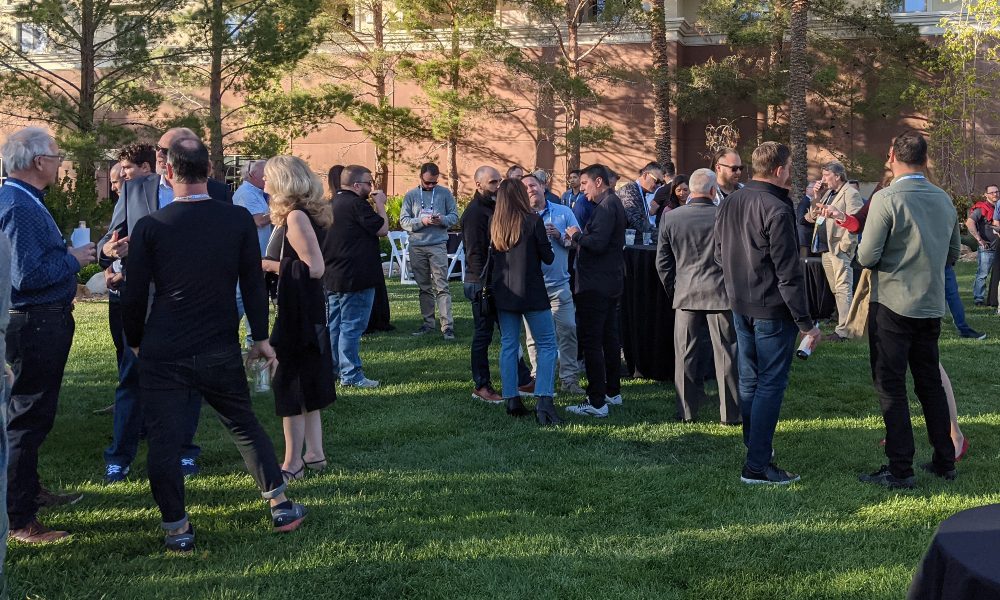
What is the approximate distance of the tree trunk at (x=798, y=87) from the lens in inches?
771

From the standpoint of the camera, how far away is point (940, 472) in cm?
549

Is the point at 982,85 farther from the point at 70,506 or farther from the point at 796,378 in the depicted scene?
the point at 70,506

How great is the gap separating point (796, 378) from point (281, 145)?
49.0ft

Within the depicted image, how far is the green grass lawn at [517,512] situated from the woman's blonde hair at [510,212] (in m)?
1.34

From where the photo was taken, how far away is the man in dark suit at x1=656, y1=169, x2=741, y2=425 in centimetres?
665

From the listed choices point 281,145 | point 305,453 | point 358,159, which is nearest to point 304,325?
point 305,453

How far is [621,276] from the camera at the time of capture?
7156mm

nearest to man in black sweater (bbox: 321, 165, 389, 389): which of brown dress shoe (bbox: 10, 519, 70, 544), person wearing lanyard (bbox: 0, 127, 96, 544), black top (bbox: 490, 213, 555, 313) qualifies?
black top (bbox: 490, 213, 555, 313)

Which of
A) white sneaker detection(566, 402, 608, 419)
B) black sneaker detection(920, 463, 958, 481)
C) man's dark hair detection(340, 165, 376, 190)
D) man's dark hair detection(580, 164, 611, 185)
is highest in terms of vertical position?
man's dark hair detection(340, 165, 376, 190)

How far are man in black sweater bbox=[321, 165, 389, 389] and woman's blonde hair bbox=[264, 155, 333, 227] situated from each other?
8.45 feet

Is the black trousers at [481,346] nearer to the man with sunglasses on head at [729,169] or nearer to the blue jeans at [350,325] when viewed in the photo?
the blue jeans at [350,325]

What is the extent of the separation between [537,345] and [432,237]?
4.12 meters

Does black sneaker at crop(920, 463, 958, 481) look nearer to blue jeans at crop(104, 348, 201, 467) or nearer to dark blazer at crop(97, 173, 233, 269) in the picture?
blue jeans at crop(104, 348, 201, 467)

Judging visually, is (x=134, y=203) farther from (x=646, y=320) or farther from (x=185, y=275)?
(x=646, y=320)
